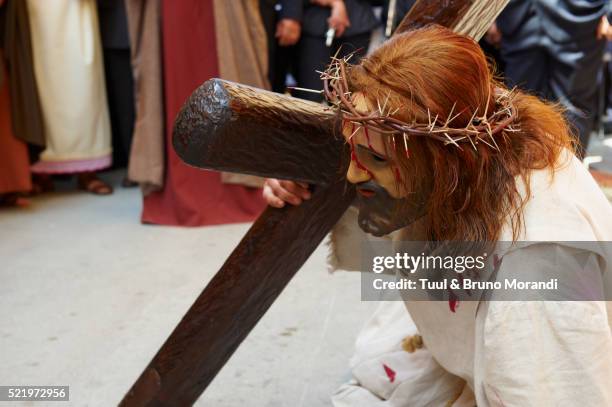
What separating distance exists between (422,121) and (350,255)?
0.74m

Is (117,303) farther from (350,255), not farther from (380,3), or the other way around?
(380,3)

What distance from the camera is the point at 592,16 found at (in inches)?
136

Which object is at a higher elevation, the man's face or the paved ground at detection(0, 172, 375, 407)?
the man's face

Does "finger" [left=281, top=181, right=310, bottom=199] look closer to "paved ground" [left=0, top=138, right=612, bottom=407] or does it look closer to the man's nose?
the man's nose

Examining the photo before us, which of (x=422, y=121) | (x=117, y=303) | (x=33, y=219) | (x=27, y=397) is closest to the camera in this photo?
(x=422, y=121)

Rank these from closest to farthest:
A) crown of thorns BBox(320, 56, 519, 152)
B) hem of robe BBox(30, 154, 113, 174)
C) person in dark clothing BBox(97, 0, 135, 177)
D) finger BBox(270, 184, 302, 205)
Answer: crown of thorns BBox(320, 56, 519, 152) < finger BBox(270, 184, 302, 205) < hem of robe BBox(30, 154, 113, 174) < person in dark clothing BBox(97, 0, 135, 177)

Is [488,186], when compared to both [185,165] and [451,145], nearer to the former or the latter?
[451,145]

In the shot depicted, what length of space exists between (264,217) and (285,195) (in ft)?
0.23

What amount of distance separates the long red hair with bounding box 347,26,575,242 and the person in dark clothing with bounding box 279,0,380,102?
7.25 feet

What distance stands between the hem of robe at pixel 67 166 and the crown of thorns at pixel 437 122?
9.52 feet

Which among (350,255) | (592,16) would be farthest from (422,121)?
(592,16)

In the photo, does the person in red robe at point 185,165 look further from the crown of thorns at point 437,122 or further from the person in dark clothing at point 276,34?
the crown of thorns at point 437,122

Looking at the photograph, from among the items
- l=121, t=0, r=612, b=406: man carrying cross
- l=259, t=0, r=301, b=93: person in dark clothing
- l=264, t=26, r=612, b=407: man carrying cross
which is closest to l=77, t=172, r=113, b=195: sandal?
l=259, t=0, r=301, b=93: person in dark clothing

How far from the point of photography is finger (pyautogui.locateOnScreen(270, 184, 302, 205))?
1.62 metres
